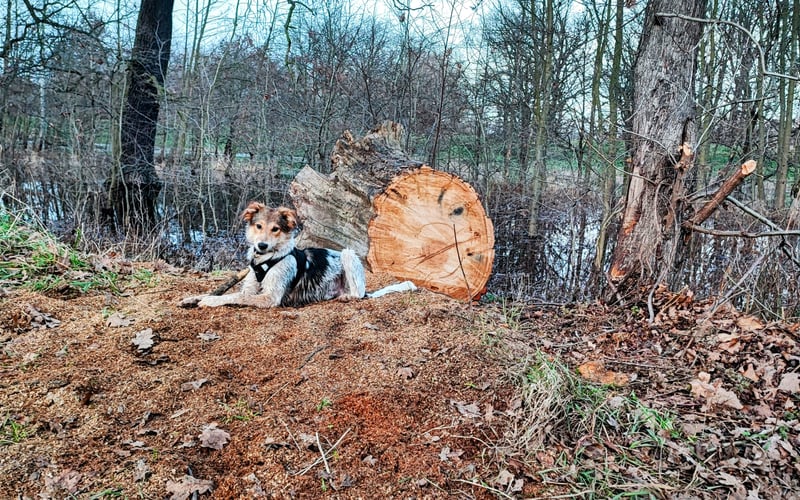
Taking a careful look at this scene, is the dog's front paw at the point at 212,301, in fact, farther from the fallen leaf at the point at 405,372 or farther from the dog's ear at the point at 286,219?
the fallen leaf at the point at 405,372

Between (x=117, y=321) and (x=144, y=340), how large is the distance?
0.43 metres

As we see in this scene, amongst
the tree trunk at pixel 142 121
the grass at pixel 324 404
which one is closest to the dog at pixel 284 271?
the grass at pixel 324 404

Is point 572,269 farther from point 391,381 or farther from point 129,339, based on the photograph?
point 129,339

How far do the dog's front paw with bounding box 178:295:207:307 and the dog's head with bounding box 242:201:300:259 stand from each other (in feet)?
2.25

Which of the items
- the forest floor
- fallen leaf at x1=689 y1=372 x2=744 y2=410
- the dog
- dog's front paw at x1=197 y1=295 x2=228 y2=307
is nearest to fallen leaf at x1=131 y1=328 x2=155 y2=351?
the forest floor

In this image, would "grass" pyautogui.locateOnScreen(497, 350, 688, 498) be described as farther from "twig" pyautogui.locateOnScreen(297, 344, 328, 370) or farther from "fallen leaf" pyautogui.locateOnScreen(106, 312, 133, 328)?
"fallen leaf" pyautogui.locateOnScreen(106, 312, 133, 328)

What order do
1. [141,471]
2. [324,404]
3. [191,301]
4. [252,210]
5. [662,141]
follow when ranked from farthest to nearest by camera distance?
[662,141] → [252,210] → [191,301] → [324,404] → [141,471]

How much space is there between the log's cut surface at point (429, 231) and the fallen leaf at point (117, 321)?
3045mm

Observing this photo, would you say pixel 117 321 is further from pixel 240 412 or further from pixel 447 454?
pixel 447 454

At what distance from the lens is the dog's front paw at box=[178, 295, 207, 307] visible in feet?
13.7

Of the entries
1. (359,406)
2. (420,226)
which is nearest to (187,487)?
(359,406)

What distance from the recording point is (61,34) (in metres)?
9.64

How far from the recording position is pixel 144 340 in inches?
133

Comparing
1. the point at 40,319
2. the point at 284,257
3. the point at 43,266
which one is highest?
the point at 284,257
